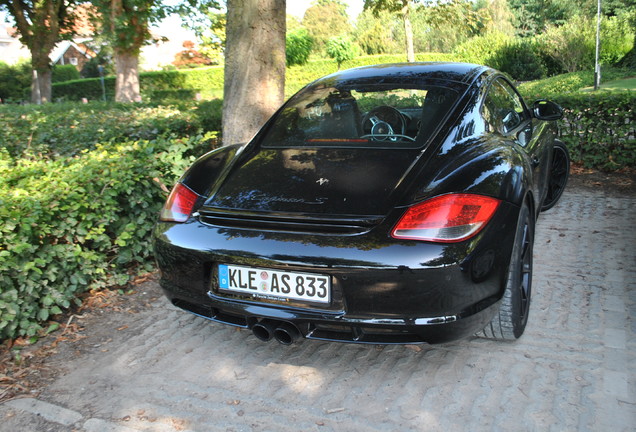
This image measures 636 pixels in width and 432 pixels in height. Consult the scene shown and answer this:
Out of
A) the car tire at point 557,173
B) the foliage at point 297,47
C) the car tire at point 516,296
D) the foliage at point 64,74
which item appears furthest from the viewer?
the foliage at point 64,74

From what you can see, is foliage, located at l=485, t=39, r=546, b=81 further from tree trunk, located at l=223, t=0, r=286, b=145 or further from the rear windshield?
the rear windshield

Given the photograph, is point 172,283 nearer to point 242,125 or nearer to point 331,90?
point 331,90

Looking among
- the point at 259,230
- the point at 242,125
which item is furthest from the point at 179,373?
the point at 242,125

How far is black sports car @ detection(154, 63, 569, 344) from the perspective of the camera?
8.21ft

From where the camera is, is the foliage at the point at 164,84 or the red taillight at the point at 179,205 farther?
the foliage at the point at 164,84

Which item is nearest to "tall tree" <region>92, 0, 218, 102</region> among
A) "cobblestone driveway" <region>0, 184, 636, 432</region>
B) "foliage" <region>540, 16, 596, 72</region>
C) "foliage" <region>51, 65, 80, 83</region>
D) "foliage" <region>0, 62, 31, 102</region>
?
"cobblestone driveway" <region>0, 184, 636, 432</region>

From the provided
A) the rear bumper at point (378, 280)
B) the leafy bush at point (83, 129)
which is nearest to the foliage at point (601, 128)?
the leafy bush at point (83, 129)

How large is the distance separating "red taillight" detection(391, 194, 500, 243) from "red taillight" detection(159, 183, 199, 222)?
119 centimetres

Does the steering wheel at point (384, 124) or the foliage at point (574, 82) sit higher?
the foliage at point (574, 82)

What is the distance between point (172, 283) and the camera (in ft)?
9.80

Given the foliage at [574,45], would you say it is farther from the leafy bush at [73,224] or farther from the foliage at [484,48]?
the leafy bush at [73,224]

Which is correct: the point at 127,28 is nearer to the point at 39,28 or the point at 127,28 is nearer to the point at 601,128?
the point at 39,28

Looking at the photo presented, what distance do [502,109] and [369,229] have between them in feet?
5.79

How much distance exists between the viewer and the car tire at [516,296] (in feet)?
9.62
